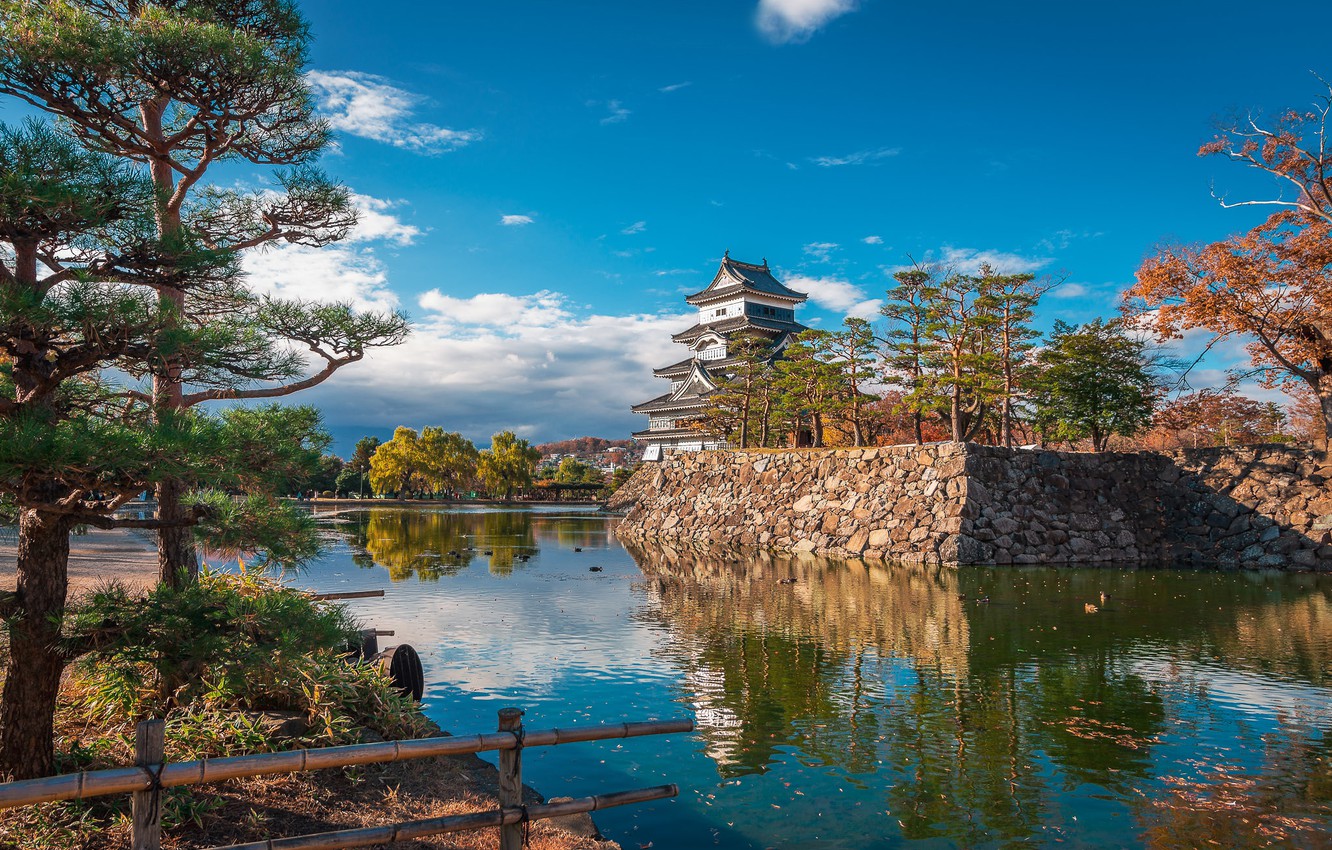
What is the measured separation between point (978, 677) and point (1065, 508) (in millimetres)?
14558

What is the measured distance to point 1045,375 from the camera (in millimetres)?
23938

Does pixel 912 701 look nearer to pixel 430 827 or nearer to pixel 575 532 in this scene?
pixel 430 827

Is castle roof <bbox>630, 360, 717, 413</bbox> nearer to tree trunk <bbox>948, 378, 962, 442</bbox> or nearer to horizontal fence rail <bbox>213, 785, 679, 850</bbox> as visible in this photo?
tree trunk <bbox>948, 378, 962, 442</bbox>

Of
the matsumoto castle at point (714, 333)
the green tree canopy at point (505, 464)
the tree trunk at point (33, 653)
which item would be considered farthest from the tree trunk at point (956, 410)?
the green tree canopy at point (505, 464)

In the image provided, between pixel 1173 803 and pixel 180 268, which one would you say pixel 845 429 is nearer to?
pixel 1173 803

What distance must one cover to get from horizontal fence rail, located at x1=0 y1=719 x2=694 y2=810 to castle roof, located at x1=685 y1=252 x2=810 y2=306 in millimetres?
40972

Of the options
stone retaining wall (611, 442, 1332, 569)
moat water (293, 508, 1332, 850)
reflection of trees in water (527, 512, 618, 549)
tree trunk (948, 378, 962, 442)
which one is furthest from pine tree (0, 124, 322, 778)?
tree trunk (948, 378, 962, 442)

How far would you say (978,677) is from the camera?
27.3 ft

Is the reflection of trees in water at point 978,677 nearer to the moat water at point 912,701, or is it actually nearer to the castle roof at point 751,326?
the moat water at point 912,701

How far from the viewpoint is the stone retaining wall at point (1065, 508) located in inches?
766

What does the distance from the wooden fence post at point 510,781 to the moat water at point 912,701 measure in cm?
135

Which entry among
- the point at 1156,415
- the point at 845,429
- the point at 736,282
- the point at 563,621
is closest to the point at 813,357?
the point at 845,429

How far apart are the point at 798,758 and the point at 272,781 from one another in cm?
363

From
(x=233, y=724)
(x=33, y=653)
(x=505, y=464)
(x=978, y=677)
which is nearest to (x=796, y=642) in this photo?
(x=978, y=677)
